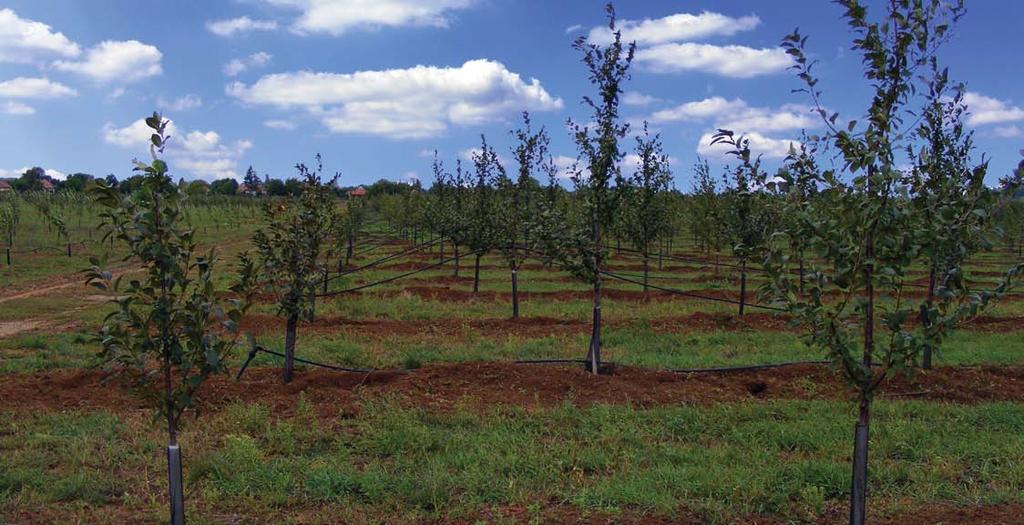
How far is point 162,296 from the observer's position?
4785mm

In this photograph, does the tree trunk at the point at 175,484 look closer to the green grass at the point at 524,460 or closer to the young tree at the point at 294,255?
→ the green grass at the point at 524,460

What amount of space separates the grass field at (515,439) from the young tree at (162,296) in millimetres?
449

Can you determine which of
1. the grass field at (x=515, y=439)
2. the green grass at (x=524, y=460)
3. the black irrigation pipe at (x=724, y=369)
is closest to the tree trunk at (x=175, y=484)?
the grass field at (x=515, y=439)

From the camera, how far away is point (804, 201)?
481 centimetres

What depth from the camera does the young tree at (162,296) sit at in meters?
4.50

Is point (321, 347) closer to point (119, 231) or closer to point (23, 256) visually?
point (119, 231)

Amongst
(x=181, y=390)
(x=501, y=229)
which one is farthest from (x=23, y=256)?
(x=181, y=390)

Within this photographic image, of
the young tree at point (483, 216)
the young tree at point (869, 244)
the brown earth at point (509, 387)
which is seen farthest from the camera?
the young tree at point (483, 216)

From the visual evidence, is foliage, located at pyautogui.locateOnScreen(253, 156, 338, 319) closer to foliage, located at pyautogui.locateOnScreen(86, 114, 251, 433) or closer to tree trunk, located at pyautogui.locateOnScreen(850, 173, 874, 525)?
foliage, located at pyautogui.locateOnScreen(86, 114, 251, 433)

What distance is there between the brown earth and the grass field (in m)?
0.04

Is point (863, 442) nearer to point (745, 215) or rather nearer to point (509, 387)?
point (509, 387)

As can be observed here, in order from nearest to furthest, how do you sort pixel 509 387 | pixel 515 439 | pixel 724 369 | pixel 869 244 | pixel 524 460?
pixel 869 244
pixel 524 460
pixel 515 439
pixel 509 387
pixel 724 369

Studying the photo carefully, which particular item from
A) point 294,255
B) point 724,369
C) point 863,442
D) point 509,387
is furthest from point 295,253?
point 863,442

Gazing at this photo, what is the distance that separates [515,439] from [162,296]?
12.8 feet
